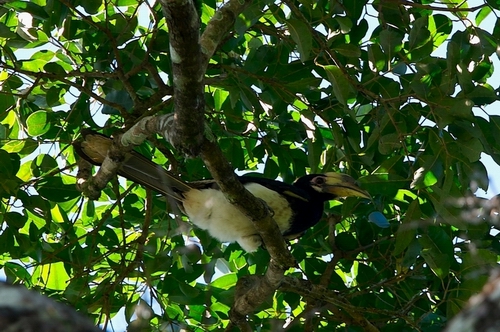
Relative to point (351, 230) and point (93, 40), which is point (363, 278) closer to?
point (351, 230)

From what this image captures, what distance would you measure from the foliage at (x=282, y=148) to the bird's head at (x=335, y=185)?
0.22 ft

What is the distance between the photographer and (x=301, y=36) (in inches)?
109

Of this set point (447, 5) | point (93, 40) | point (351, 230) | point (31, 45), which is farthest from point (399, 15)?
point (31, 45)

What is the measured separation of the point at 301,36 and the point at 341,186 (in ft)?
3.79

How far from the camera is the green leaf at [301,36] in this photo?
9.12 ft

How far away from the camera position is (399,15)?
3475mm

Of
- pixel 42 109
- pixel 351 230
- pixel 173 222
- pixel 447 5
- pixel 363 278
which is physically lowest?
pixel 363 278

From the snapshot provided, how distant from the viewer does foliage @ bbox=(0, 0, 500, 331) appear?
3016 millimetres

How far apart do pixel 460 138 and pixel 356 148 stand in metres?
0.57

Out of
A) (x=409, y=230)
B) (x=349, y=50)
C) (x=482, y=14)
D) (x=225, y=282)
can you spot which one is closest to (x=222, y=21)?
(x=349, y=50)

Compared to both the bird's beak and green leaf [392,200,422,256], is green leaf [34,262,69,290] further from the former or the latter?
green leaf [392,200,422,256]

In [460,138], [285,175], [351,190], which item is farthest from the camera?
[285,175]

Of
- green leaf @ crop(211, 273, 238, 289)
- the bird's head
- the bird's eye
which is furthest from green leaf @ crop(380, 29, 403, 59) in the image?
green leaf @ crop(211, 273, 238, 289)

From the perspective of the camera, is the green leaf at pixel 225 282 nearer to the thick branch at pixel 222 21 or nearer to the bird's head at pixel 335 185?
the bird's head at pixel 335 185
